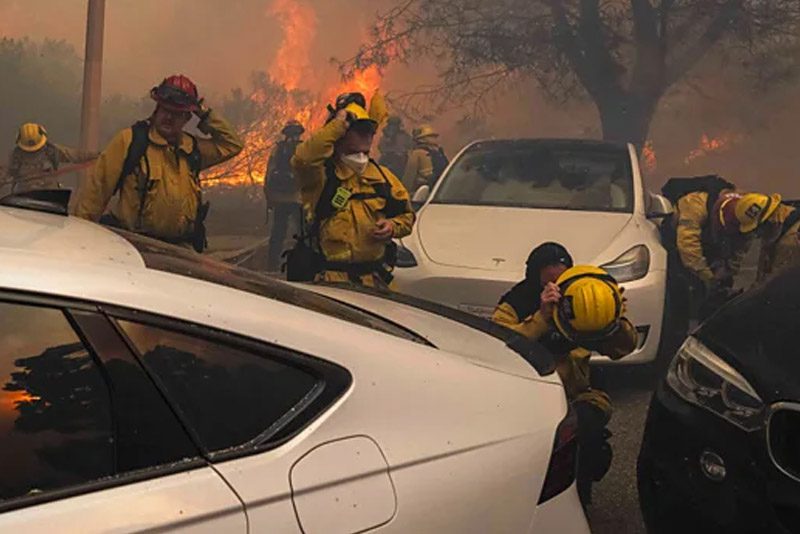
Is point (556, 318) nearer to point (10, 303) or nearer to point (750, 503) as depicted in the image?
point (750, 503)

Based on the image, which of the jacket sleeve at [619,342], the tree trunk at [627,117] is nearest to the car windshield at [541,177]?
the jacket sleeve at [619,342]

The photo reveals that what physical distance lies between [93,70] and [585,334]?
328 inches

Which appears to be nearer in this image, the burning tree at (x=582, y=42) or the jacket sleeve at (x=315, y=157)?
the jacket sleeve at (x=315, y=157)

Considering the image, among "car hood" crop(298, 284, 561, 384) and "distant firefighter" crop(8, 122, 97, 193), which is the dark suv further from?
"distant firefighter" crop(8, 122, 97, 193)

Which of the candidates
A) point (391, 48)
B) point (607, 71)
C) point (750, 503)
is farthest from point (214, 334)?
point (607, 71)

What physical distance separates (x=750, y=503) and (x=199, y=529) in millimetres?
1641

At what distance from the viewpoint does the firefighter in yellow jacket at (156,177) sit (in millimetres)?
4453

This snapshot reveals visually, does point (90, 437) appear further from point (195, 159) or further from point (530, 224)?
point (530, 224)

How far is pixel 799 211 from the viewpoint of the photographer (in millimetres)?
5875

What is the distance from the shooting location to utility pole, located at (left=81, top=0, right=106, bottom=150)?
10.1 m

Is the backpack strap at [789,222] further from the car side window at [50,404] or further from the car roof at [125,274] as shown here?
the car side window at [50,404]

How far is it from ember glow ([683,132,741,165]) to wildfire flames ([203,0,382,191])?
16.4ft

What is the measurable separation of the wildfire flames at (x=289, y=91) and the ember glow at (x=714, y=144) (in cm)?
499

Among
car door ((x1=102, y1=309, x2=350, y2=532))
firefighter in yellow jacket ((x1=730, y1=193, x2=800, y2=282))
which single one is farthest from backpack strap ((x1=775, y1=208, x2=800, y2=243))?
Result: car door ((x1=102, y1=309, x2=350, y2=532))
